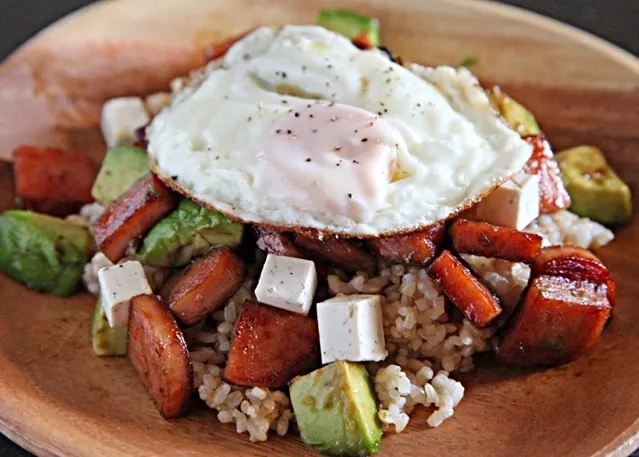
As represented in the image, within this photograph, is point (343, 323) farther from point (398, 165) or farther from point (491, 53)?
point (491, 53)

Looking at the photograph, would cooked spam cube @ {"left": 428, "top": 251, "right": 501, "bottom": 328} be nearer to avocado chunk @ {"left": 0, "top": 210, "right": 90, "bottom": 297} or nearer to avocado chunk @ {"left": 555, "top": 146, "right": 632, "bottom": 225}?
avocado chunk @ {"left": 555, "top": 146, "right": 632, "bottom": 225}

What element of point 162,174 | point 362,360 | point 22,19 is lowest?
point 22,19

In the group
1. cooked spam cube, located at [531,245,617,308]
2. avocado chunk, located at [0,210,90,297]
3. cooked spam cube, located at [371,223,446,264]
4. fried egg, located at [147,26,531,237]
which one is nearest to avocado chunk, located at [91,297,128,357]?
avocado chunk, located at [0,210,90,297]

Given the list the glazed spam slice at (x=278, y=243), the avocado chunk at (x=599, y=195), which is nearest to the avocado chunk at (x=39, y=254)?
the glazed spam slice at (x=278, y=243)

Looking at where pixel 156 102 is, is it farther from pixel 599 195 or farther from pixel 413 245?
pixel 599 195

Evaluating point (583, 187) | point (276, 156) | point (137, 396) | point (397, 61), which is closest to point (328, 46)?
point (397, 61)
